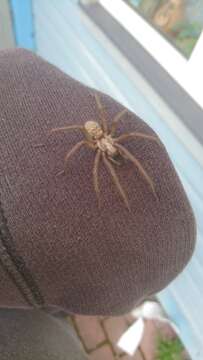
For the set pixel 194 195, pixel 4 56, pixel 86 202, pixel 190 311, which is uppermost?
pixel 4 56

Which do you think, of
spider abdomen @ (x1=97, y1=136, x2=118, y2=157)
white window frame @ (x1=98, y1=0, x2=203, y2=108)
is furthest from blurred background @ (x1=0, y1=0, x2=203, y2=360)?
spider abdomen @ (x1=97, y1=136, x2=118, y2=157)

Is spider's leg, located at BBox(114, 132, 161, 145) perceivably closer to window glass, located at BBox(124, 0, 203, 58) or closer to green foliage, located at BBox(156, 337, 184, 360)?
window glass, located at BBox(124, 0, 203, 58)

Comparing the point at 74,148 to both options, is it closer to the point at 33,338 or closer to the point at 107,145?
the point at 107,145

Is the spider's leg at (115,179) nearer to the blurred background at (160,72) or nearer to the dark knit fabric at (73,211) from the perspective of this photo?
the dark knit fabric at (73,211)

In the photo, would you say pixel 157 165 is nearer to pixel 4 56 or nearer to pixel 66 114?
pixel 66 114

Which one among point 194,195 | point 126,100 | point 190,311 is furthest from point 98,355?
point 126,100

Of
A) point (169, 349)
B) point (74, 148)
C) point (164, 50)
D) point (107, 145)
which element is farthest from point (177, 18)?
point (169, 349)
